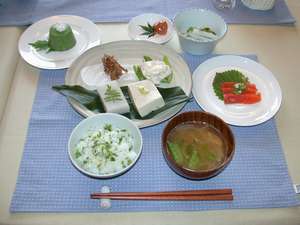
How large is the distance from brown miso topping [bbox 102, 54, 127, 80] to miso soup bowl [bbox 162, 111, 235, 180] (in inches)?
12.7

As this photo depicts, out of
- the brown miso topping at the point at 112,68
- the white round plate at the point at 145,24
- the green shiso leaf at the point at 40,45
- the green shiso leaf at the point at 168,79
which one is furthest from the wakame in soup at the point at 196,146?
the green shiso leaf at the point at 40,45

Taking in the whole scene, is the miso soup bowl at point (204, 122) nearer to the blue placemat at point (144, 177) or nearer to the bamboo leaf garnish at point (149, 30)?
the blue placemat at point (144, 177)

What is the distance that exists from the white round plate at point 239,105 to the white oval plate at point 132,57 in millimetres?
47

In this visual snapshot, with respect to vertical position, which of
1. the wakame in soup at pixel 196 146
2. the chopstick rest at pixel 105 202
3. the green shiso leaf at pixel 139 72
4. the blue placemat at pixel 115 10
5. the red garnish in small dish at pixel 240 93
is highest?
the blue placemat at pixel 115 10

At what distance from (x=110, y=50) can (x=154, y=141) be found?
421mm

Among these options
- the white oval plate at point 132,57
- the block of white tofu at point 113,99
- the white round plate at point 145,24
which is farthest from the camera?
the white round plate at point 145,24

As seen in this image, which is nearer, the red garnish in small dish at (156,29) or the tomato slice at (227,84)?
the tomato slice at (227,84)

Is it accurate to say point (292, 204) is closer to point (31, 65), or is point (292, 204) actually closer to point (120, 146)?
point (120, 146)

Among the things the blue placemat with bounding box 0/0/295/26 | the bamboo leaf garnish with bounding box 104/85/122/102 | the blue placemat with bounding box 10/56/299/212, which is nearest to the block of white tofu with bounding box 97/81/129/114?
the bamboo leaf garnish with bounding box 104/85/122/102

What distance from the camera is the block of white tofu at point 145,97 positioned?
3.57 feet

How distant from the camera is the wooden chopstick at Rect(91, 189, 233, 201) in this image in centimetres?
93

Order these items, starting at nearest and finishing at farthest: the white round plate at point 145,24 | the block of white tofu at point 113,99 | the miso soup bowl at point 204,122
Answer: the miso soup bowl at point 204,122
the block of white tofu at point 113,99
the white round plate at point 145,24

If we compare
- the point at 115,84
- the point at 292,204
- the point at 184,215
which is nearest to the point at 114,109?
the point at 115,84

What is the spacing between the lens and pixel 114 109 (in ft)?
3.53
